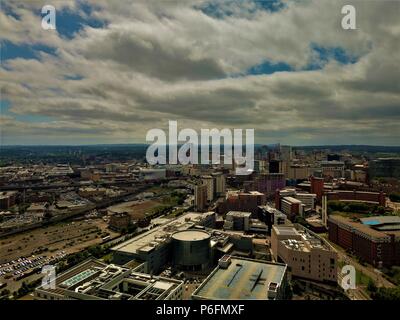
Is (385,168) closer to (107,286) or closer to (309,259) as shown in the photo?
(309,259)

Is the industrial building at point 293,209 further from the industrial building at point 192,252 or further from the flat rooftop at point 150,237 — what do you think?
the industrial building at point 192,252

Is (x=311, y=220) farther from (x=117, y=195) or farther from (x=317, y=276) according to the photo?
(x=117, y=195)

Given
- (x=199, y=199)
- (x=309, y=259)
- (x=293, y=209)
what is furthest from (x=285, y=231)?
(x=199, y=199)

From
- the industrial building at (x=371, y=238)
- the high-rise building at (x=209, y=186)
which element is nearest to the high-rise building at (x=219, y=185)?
the high-rise building at (x=209, y=186)

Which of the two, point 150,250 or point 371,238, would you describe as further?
point 371,238

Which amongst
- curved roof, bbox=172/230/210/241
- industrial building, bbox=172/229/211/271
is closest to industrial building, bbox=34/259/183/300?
industrial building, bbox=172/229/211/271
